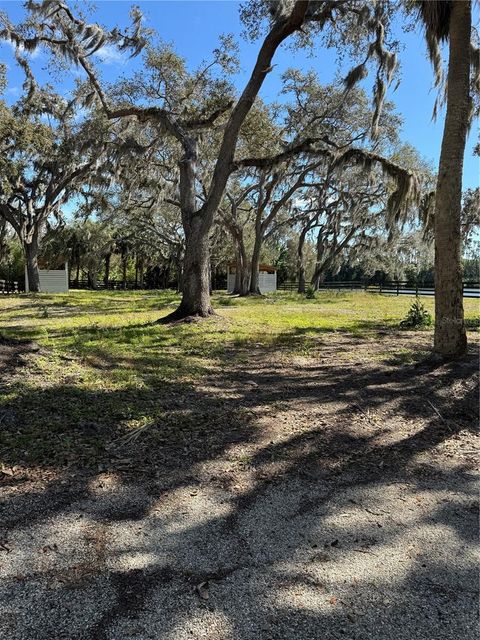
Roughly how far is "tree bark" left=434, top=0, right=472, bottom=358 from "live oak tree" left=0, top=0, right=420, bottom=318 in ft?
13.7

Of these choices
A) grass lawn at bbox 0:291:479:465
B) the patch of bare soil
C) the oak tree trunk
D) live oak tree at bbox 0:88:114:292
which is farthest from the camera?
the oak tree trunk

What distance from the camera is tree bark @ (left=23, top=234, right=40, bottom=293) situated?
22423 mm

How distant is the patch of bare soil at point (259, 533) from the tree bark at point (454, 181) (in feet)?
5.15

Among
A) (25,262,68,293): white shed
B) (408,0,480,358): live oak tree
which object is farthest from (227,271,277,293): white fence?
(408,0,480,358): live oak tree

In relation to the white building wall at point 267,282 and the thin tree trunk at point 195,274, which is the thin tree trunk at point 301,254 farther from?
the thin tree trunk at point 195,274

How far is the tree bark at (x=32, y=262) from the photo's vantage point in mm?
22423

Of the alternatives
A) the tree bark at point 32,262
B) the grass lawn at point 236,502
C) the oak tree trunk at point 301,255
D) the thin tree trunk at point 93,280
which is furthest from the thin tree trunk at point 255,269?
the thin tree trunk at point 93,280

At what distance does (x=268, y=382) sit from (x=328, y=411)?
3.88 ft

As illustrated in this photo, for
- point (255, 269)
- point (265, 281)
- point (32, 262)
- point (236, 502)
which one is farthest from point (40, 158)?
point (236, 502)

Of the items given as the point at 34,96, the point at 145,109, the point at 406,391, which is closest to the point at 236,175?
the point at 34,96

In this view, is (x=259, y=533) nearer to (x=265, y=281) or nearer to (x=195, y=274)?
(x=195, y=274)

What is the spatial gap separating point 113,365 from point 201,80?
386 inches

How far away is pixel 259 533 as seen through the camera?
2.35m

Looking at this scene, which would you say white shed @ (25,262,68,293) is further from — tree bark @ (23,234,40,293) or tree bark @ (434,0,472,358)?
tree bark @ (434,0,472,358)
